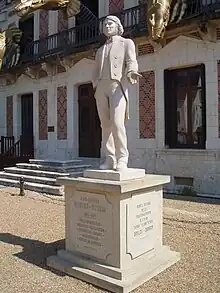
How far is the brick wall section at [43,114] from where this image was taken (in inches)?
580

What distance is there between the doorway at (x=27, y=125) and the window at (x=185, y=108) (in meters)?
7.07

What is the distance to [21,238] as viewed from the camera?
5.61 m

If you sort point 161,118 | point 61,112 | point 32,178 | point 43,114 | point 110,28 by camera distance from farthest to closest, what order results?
point 43,114 → point 61,112 → point 32,178 → point 161,118 → point 110,28

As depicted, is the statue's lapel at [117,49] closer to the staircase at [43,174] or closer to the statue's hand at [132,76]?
the statue's hand at [132,76]

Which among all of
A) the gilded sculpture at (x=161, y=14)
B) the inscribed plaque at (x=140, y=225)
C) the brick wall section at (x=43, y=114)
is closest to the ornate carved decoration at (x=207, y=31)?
the gilded sculpture at (x=161, y=14)

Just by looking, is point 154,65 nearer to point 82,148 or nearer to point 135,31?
point 135,31

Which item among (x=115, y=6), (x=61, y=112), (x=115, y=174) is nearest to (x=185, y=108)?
(x=115, y=6)

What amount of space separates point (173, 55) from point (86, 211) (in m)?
6.98

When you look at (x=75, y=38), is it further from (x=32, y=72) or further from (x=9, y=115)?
(x=9, y=115)

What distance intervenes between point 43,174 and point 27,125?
6125 mm

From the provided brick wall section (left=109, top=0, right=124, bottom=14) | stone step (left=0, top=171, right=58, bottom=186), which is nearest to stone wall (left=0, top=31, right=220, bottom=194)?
brick wall section (left=109, top=0, right=124, bottom=14)

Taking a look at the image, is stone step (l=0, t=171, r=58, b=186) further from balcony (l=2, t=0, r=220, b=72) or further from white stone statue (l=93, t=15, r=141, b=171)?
white stone statue (l=93, t=15, r=141, b=171)

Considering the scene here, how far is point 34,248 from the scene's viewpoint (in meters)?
5.12

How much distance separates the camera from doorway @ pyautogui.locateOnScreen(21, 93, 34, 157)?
50.9 ft
